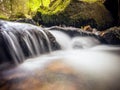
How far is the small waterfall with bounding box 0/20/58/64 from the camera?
5.56 metres

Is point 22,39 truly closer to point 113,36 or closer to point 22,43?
point 22,43

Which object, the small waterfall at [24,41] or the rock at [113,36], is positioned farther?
the rock at [113,36]

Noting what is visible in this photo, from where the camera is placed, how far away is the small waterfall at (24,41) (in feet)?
18.2

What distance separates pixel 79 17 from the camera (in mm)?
11320

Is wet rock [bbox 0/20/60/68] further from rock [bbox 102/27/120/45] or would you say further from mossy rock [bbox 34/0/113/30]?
mossy rock [bbox 34/0/113/30]

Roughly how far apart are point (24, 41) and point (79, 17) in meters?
5.81

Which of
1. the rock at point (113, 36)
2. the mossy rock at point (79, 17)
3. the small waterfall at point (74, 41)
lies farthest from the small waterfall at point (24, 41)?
the mossy rock at point (79, 17)

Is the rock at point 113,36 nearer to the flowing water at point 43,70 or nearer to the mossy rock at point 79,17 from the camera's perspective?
the mossy rock at point 79,17

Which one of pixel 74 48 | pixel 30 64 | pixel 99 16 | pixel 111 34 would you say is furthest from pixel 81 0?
pixel 30 64

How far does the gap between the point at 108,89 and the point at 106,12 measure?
9682mm

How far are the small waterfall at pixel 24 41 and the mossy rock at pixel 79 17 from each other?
13.5 ft

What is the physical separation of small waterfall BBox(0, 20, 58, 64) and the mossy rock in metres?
4.12

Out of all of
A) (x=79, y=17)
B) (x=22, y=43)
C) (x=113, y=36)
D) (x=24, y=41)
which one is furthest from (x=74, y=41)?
(x=79, y=17)

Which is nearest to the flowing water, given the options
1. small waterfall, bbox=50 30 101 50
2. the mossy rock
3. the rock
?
small waterfall, bbox=50 30 101 50
